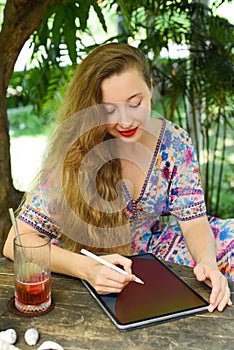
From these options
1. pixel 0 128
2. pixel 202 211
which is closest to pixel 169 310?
pixel 202 211

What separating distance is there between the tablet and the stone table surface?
0.02m

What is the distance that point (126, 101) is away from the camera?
1.62m

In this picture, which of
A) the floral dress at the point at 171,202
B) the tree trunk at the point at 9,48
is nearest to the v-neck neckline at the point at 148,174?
the floral dress at the point at 171,202

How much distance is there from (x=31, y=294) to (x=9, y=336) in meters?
0.13

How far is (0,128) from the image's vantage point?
2.09 meters

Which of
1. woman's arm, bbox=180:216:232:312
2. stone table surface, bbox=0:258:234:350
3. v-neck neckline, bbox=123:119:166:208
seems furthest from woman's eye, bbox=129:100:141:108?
stone table surface, bbox=0:258:234:350

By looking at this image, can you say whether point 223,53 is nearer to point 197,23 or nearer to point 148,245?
point 197,23

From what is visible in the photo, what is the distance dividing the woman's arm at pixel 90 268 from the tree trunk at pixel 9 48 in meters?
0.61

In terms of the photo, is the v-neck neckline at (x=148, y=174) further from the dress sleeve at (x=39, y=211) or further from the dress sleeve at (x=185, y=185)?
the dress sleeve at (x=39, y=211)

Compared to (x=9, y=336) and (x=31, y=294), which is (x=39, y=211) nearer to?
(x=31, y=294)

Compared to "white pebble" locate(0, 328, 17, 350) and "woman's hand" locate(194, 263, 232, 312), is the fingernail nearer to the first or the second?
"woman's hand" locate(194, 263, 232, 312)

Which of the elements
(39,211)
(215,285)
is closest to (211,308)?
(215,285)

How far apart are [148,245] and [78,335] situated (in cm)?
70

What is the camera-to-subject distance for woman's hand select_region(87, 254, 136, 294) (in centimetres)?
131
